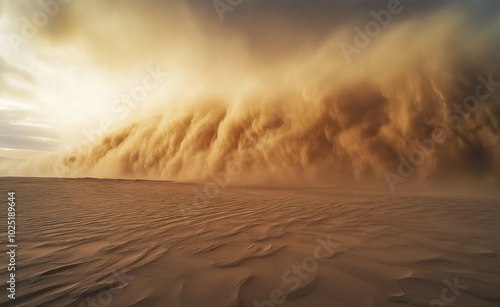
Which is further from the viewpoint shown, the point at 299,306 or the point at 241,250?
the point at 241,250

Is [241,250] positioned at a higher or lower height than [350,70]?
lower

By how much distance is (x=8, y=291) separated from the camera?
138cm

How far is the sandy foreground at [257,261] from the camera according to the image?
1.29m

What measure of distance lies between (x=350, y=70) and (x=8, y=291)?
1472 centimetres

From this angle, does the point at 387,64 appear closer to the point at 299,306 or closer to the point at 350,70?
the point at 350,70

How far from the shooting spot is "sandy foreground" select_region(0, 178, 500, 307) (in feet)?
4.25

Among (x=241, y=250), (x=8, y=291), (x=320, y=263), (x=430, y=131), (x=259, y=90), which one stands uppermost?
(x=259, y=90)

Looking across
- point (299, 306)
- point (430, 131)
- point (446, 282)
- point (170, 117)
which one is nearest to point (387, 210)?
point (446, 282)

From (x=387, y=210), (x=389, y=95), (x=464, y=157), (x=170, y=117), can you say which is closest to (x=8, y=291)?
(x=387, y=210)

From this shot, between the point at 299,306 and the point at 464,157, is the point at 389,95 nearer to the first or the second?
the point at 464,157

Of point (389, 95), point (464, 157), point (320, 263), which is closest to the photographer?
point (320, 263)

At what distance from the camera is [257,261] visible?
1.75m

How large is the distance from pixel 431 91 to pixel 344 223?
40.2 ft

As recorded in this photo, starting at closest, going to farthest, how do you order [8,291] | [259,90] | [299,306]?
[299,306], [8,291], [259,90]
